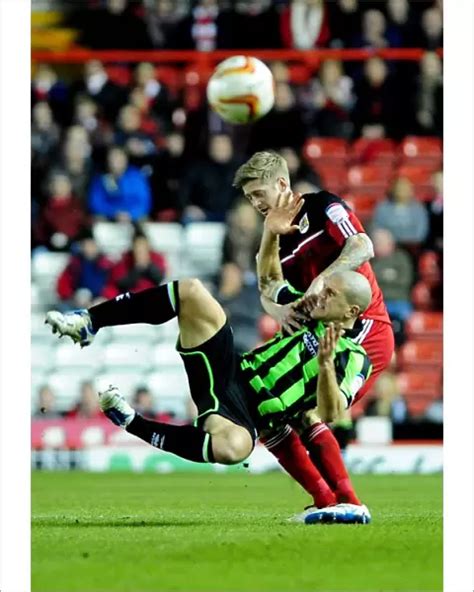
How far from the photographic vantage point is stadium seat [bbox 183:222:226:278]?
1348 cm

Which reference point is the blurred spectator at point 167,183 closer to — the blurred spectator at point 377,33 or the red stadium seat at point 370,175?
the red stadium seat at point 370,175

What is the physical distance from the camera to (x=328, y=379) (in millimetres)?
5977

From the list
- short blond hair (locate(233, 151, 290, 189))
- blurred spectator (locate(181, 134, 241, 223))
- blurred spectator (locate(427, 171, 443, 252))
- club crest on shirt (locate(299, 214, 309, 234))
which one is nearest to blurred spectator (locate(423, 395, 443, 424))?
blurred spectator (locate(427, 171, 443, 252))

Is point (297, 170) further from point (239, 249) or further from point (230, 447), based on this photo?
point (230, 447)

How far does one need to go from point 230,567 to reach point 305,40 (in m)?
10.0

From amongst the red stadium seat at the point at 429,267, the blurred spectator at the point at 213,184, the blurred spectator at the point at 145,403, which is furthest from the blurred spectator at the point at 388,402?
the blurred spectator at the point at 213,184

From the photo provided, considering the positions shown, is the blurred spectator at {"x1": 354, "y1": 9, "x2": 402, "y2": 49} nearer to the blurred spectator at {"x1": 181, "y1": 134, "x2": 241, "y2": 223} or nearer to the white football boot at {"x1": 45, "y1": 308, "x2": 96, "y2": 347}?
the blurred spectator at {"x1": 181, "y1": 134, "x2": 241, "y2": 223}

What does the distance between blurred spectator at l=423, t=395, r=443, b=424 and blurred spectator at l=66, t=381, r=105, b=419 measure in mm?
3023

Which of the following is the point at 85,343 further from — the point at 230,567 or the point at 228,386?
the point at 230,567

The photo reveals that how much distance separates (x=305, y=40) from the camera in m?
14.3

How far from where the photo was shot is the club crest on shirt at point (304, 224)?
6887mm

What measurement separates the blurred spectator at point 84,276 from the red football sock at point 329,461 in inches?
254

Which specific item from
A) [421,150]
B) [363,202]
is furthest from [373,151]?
[363,202]
